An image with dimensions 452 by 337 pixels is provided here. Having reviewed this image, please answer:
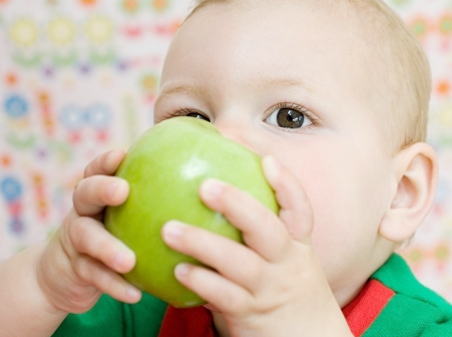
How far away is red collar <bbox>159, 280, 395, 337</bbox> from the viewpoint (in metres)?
0.97

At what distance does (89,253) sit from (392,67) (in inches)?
23.7

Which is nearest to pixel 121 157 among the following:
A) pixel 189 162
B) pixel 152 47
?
pixel 189 162

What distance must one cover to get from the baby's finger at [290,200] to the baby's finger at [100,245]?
15 cm

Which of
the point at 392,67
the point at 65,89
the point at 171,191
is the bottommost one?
the point at 65,89

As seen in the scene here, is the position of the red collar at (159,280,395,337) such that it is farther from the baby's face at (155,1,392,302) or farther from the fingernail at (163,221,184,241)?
the fingernail at (163,221,184,241)

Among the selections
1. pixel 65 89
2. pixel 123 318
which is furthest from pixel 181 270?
pixel 65 89

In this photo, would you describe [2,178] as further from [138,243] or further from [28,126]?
[138,243]

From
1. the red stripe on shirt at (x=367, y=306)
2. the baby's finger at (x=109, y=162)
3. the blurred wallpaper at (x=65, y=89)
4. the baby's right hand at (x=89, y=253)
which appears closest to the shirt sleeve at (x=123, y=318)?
→ the baby's right hand at (x=89, y=253)

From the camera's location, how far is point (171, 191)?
590 millimetres

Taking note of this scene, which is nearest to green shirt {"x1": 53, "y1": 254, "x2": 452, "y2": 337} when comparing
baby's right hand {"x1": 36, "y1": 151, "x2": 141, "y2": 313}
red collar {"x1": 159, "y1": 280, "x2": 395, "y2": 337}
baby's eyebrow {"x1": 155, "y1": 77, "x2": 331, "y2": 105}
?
red collar {"x1": 159, "y1": 280, "x2": 395, "y2": 337}

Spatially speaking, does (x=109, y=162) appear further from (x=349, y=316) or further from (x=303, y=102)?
(x=349, y=316)

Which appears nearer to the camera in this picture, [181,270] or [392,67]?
[181,270]

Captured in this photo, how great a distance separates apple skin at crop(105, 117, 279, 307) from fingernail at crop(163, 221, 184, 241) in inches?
0.5

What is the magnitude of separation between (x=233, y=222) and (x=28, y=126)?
5.05ft
